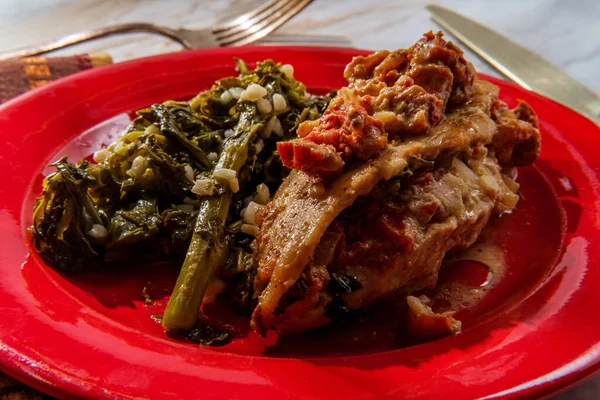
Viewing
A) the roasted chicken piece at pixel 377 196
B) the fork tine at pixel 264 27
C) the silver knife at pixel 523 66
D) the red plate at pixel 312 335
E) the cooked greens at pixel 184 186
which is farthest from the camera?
the fork tine at pixel 264 27

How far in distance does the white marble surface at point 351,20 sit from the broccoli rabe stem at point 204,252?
3.34 metres

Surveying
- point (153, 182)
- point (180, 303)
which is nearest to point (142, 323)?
point (180, 303)

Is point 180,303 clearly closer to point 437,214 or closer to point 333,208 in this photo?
point 333,208

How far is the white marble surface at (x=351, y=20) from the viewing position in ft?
20.5

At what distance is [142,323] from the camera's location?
259 centimetres

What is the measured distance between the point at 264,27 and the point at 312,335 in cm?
378

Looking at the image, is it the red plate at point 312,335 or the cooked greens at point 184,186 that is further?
the cooked greens at point 184,186

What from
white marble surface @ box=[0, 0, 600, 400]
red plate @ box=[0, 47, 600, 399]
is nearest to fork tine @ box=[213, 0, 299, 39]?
white marble surface @ box=[0, 0, 600, 400]

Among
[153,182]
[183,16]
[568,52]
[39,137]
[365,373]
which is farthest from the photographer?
[183,16]

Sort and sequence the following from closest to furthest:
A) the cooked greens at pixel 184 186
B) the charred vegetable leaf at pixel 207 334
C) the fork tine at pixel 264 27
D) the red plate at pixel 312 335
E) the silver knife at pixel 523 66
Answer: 1. the red plate at pixel 312 335
2. the charred vegetable leaf at pixel 207 334
3. the cooked greens at pixel 184 186
4. the silver knife at pixel 523 66
5. the fork tine at pixel 264 27

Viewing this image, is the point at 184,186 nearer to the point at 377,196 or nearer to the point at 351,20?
the point at 377,196

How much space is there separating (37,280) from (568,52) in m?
5.49

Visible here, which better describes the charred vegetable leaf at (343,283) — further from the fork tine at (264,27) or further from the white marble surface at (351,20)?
the white marble surface at (351,20)

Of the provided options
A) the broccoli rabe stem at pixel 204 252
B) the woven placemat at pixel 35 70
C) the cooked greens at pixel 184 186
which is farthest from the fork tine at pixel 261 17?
the broccoli rabe stem at pixel 204 252
